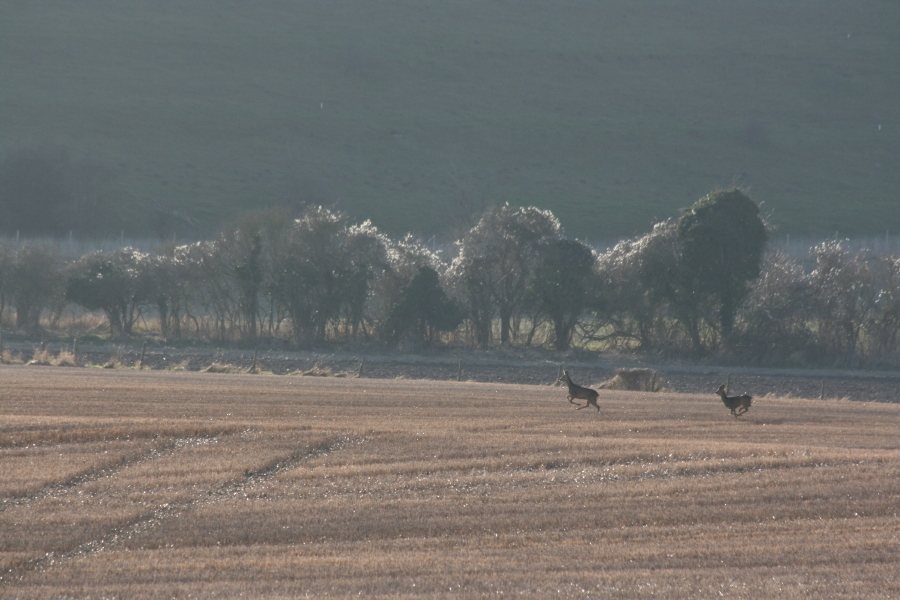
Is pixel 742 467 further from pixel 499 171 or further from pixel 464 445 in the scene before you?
pixel 499 171

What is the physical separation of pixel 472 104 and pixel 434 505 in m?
86.7

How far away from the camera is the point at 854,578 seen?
896 centimetres

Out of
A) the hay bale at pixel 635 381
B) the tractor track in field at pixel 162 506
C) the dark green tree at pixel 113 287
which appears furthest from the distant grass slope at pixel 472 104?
the tractor track in field at pixel 162 506

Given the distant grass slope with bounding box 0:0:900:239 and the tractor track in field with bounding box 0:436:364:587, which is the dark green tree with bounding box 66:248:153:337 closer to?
the distant grass slope with bounding box 0:0:900:239

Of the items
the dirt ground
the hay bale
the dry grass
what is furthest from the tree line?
the dry grass

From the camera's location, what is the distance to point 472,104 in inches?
3760

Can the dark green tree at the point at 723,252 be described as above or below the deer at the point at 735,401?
above

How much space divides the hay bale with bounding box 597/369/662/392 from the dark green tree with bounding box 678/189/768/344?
12.0 m

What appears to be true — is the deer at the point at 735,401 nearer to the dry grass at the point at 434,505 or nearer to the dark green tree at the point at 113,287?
the dry grass at the point at 434,505

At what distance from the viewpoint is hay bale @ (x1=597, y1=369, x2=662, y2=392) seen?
29.7 meters

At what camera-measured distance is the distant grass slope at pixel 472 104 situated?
80.0 m

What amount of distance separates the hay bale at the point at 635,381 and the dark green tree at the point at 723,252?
12.0 metres

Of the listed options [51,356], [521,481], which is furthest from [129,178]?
[521,481]

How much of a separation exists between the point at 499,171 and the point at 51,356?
5380cm
